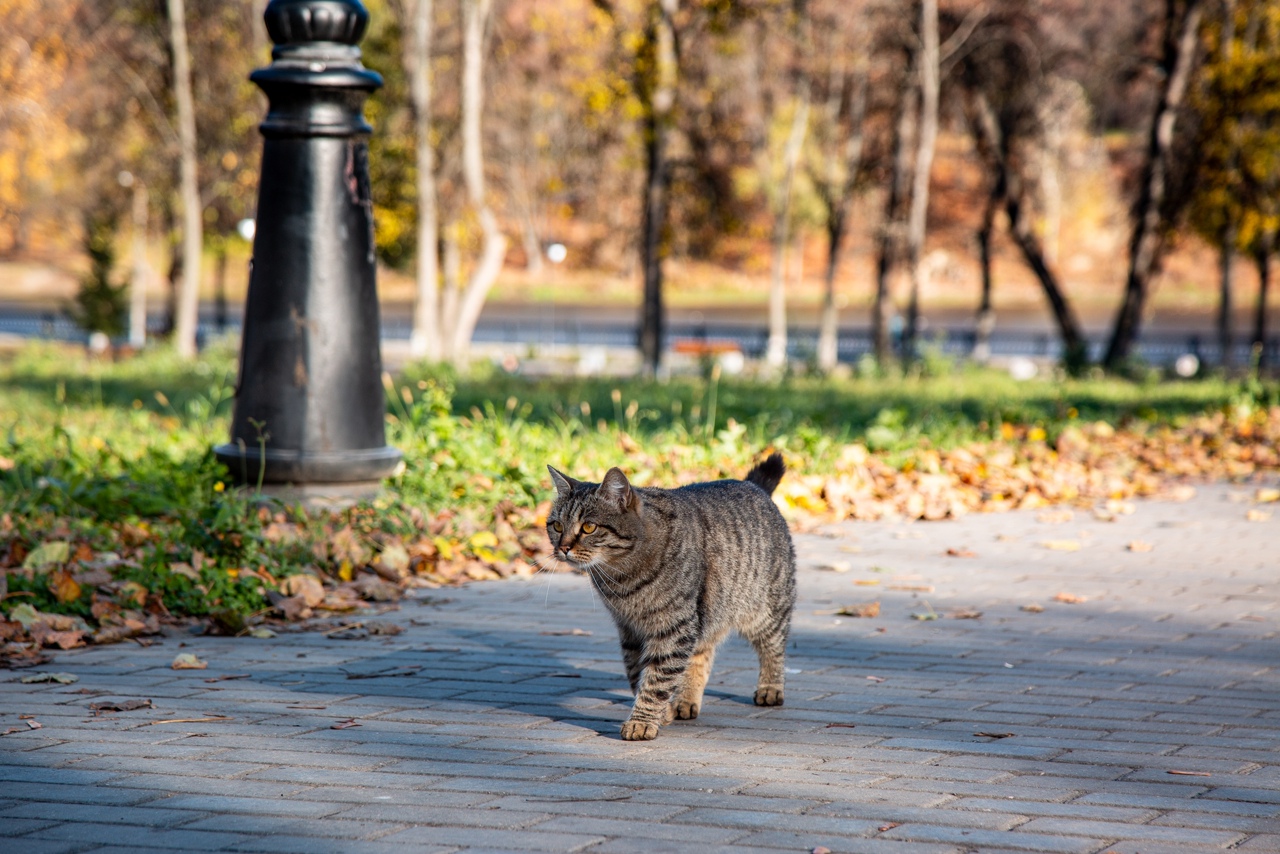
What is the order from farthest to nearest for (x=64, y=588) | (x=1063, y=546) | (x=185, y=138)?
(x=185, y=138) < (x=1063, y=546) < (x=64, y=588)

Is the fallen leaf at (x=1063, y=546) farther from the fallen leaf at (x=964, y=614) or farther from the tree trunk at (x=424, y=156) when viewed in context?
the tree trunk at (x=424, y=156)

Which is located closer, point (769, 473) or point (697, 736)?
point (697, 736)

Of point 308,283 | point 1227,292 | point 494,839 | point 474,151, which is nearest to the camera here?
point 494,839

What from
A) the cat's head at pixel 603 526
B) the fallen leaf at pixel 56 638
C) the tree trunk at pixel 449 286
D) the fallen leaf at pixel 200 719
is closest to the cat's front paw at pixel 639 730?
the cat's head at pixel 603 526

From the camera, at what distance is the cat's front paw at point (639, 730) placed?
13.6 ft

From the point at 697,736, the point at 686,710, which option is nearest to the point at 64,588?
the point at 686,710

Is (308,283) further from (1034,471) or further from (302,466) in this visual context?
(1034,471)

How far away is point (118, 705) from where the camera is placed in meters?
4.36

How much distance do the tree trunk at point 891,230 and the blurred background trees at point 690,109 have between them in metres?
0.06

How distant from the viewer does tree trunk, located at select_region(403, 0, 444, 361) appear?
24.2m

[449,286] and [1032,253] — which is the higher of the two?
[1032,253]

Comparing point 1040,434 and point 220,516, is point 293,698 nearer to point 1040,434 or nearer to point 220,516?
point 220,516

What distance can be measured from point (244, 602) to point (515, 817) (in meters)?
2.95

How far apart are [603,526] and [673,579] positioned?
30 centimetres
